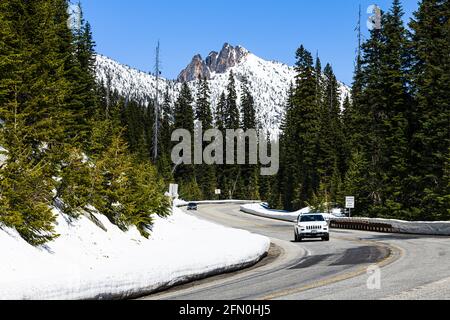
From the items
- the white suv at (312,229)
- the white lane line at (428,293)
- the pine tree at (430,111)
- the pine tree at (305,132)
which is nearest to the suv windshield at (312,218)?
the white suv at (312,229)

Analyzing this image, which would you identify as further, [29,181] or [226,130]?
[226,130]

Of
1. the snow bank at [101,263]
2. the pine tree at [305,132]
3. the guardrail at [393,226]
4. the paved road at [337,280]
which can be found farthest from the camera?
the pine tree at [305,132]

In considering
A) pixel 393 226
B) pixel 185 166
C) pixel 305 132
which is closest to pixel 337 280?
pixel 393 226

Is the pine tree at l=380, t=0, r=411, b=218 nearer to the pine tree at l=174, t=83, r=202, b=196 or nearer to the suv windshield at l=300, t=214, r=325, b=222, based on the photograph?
the suv windshield at l=300, t=214, r=325, b=222

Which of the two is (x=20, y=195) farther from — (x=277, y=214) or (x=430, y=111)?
(x=277, y=214)

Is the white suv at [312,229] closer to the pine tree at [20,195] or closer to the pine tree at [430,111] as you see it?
the pine tree at [430,111]

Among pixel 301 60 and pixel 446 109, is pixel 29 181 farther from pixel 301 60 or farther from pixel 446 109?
pixel 301 60

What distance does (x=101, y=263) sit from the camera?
15250 millimetres

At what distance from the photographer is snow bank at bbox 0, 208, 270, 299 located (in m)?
10.3

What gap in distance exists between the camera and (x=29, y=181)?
1602 centimetres

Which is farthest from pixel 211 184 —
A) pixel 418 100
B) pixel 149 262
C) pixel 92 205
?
pixel 149 262

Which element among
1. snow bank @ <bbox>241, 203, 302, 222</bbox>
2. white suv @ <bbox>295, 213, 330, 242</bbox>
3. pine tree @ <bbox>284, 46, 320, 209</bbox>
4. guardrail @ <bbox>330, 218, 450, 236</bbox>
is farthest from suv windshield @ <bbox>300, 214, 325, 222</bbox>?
pine tree @ <bbox>284, 46, 320, 209</bbox>

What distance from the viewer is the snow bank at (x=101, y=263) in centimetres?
1027

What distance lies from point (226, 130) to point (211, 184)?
15.7m
